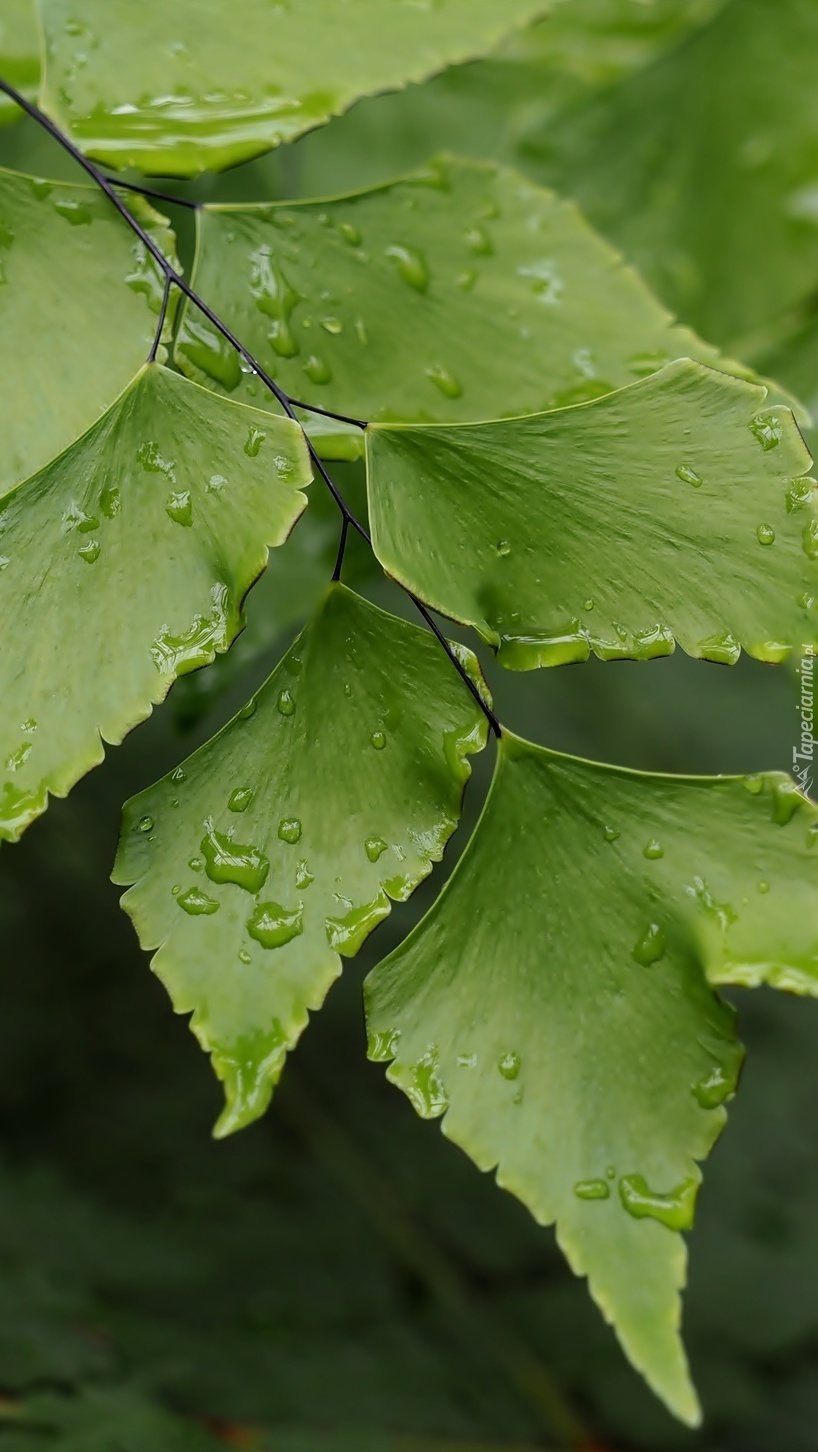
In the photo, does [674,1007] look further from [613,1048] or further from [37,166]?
[37,166]

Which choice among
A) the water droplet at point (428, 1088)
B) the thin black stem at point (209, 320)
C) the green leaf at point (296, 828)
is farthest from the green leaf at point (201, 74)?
the water droplet at point (428, 1088)

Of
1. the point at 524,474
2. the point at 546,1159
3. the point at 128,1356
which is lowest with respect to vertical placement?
the point at 128,1356

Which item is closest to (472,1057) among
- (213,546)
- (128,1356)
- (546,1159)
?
(546,1159)

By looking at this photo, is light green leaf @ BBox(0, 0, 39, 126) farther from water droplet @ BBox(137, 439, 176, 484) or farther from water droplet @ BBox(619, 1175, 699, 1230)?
water droplet @ BBox(619, 1175, 699, 1230)

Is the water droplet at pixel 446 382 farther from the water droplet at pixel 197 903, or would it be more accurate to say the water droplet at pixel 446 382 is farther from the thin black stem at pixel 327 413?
the water droplet at pixel 197 903

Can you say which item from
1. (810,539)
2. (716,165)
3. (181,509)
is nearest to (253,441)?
(181,509)

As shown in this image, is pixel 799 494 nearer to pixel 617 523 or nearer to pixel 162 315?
pixel 617 523
